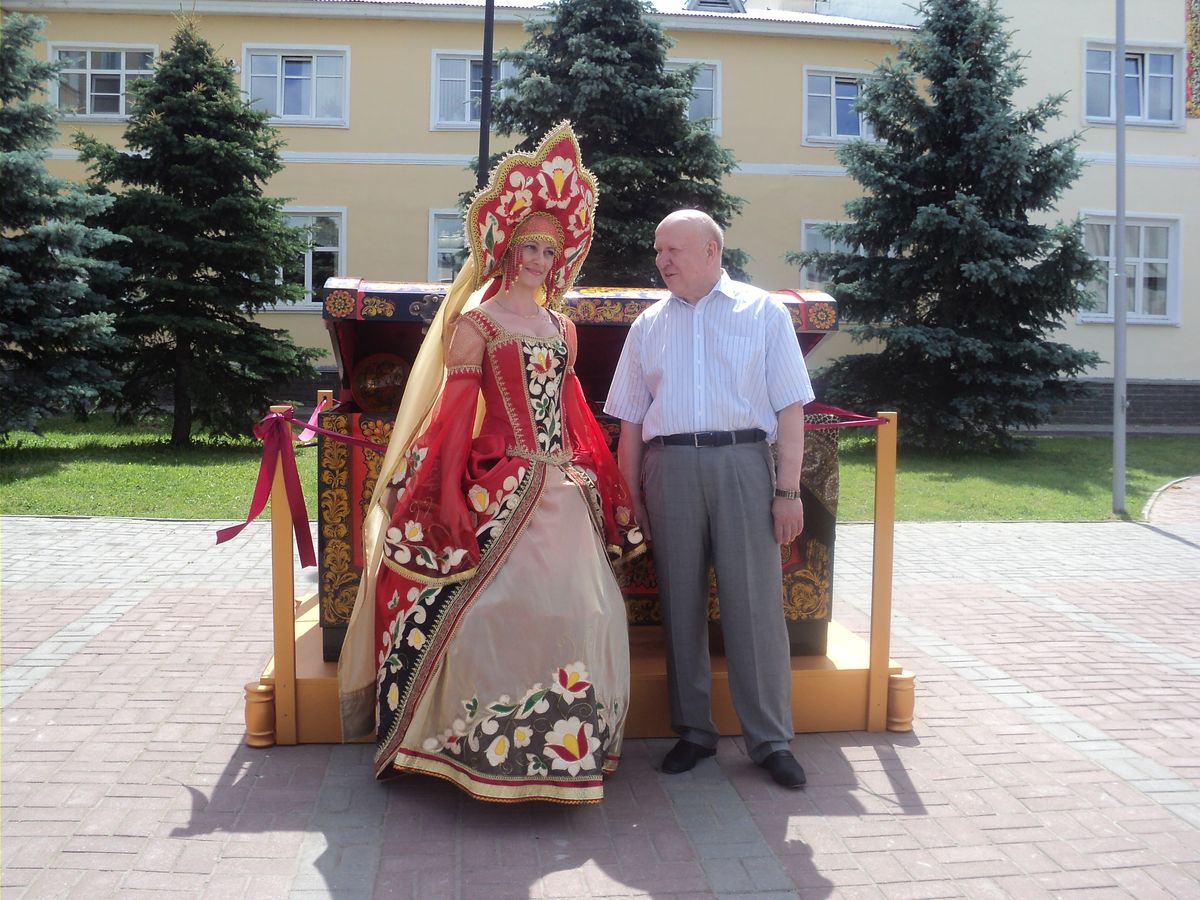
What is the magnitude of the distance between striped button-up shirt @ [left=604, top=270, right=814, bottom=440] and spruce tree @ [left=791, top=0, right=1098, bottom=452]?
10.2 metres

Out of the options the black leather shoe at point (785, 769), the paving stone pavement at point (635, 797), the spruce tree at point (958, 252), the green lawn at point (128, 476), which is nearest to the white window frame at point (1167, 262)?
the spruce tree at point (958, 252)

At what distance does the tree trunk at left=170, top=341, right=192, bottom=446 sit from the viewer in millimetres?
12945

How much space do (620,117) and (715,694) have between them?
34.5 feet

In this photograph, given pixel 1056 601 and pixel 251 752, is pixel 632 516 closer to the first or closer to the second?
pixel 251 752

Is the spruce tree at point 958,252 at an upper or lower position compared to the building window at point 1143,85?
lower

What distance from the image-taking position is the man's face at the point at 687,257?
12.2 ft

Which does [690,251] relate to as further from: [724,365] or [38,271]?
[38,271]

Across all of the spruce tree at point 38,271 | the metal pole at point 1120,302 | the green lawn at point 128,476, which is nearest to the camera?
the green lawn at point 128,476

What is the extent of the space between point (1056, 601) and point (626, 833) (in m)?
4.36

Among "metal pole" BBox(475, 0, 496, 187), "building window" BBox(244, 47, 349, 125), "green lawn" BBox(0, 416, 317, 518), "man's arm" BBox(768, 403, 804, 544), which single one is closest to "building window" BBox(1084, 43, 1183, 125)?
"building window" BBox(244, 47, 349, 125)

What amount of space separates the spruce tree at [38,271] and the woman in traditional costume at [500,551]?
9.15 meters

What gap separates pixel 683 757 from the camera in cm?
383

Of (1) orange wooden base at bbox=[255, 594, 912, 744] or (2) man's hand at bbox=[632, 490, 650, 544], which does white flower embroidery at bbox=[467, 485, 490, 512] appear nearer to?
(2) man's hand at bbox=[632, 490, 650, 544]

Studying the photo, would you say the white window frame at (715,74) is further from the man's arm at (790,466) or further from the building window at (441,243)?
the man's arm at (790,466)
